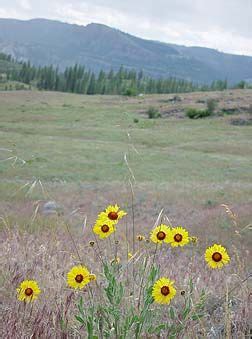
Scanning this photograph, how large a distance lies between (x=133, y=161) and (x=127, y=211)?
429 inches

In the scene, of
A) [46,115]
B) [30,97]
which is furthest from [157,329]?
[30,97]

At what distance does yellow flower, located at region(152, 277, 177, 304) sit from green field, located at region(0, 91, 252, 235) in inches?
37.2

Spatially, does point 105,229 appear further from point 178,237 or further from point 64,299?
point 64,299

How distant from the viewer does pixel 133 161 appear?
1049 inches

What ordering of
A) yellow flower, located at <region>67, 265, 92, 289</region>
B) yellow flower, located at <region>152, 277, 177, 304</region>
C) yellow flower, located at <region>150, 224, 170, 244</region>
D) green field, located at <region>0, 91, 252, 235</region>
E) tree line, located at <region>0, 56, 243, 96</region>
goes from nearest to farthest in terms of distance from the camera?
yellow flower, located at <region>152, 277, 177, 304</region> → yellow flower, located at <region>67, 265, 92, 289</region> → yellow flower, located at <region>150, 224, 170, 244</region> → green field, located at <region>0, 91, 252, 235</region> → tree line, located at <region>0, 56, 243, 96</region>

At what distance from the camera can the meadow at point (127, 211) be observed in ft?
9.95

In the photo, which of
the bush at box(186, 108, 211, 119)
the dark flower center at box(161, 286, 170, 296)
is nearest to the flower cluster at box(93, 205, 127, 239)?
the dark flower center at box(161, 286, 170, 296)

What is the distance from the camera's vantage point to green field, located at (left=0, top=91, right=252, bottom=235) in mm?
16469

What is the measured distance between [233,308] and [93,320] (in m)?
1.66

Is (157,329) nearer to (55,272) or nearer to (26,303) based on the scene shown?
(26,303)

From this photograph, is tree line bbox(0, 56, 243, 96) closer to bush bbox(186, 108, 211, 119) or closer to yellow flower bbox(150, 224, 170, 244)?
bush bbox(186, 108, 211, 119)

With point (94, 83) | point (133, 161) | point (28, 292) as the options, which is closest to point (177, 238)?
point (28, 292)

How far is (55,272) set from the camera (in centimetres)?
423

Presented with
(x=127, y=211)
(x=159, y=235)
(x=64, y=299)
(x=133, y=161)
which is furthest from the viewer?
(x=133, y=161)
